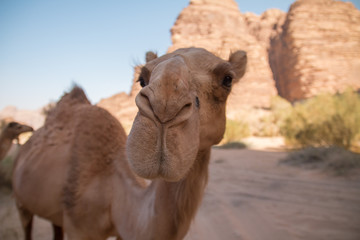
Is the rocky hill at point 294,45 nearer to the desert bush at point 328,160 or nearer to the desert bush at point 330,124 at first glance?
the desert bush at point 330,124

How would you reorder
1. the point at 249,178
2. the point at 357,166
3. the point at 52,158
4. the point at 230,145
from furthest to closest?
the point at 230,145, the point at 249,178, the point at 357,166, the point at 52,158

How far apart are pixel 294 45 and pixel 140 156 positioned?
42.3m

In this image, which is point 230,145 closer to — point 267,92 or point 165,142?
point 165,142

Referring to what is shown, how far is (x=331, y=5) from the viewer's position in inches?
1460

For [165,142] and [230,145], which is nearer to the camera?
[165,142]

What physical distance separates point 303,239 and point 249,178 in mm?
3388

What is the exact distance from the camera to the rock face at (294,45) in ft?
109

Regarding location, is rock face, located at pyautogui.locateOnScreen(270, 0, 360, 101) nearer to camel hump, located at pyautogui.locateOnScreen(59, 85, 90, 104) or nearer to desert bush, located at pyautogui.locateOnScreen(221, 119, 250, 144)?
desert bush, located at pyautogui.locateOnScreen(221, 119, 250, 144)

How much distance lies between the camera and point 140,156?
0.91 meters

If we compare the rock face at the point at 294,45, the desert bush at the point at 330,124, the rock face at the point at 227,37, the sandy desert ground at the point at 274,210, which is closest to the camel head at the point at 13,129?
the sandy desert ground at the point at 274,210

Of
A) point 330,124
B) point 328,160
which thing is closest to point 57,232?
point 328,160

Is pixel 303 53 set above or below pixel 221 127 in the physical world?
below

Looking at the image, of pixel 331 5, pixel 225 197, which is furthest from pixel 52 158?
pixel 331 5

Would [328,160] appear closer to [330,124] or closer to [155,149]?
[330,124]
